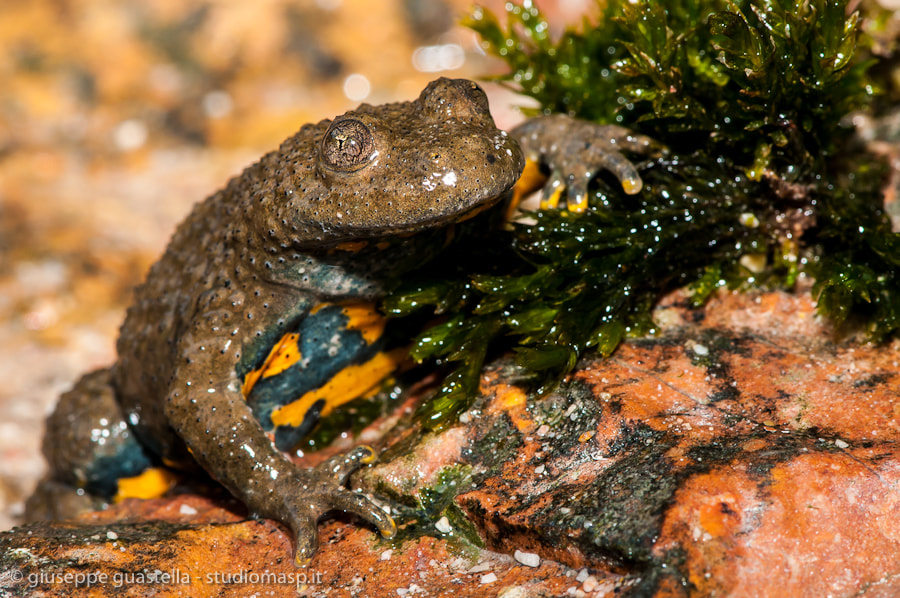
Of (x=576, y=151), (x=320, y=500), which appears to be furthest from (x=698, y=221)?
(x=320, y=500)

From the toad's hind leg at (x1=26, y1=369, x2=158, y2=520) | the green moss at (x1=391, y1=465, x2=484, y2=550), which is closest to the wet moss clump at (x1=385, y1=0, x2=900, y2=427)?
the green moss at (x1=391, y1=465, x2=484, y2=550)

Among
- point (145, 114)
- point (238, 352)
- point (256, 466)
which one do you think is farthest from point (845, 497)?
point (145, 114)

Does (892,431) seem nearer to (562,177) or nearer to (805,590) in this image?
(805,590)

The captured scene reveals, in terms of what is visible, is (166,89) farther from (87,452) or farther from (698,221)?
(698,221)

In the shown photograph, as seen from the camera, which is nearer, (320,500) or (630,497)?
(630,497)

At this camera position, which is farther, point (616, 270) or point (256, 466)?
point (616, 270)

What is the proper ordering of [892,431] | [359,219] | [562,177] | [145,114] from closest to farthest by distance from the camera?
[892,431] → [359,219] → [562,177] → [145,114]
